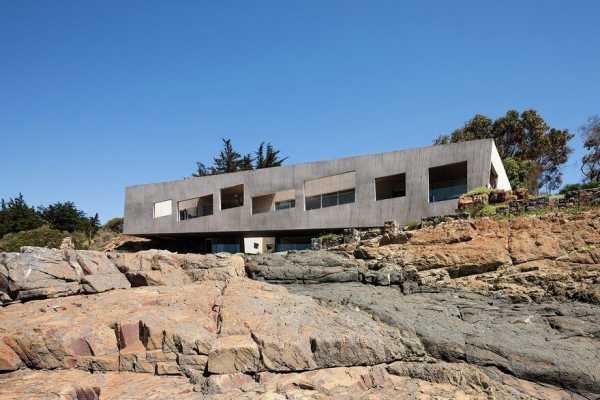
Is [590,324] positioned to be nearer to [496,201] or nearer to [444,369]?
[444,369]

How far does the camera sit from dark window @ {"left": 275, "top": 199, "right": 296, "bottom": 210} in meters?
26.7

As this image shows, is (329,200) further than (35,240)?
No

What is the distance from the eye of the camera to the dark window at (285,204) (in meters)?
26.7

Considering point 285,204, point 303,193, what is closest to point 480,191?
point 303,193

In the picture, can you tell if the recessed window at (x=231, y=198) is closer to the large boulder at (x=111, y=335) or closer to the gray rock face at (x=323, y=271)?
the gray rock face at (x=323, y=271)

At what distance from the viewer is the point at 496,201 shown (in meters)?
17.9

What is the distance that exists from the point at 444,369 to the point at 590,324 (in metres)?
3.81

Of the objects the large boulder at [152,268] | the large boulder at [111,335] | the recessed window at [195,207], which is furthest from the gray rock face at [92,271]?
the recessed window at [195,207]

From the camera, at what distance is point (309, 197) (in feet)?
85.6

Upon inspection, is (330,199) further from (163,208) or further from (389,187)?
(163,208)

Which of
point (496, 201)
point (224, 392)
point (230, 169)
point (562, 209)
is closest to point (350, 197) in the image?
point (496, 201)

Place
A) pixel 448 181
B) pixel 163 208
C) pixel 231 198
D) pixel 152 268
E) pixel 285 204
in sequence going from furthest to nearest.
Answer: pixel 231 198
pixel 163 208
pixel 285 204
pixel 448 181
pixel 152 268

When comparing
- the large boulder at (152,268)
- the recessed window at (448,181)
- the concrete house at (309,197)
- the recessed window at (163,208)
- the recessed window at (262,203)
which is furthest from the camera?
the recessed window at (163,208)

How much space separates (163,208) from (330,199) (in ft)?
43.3
